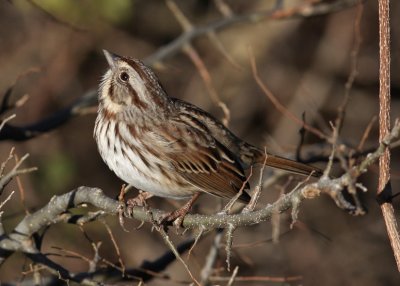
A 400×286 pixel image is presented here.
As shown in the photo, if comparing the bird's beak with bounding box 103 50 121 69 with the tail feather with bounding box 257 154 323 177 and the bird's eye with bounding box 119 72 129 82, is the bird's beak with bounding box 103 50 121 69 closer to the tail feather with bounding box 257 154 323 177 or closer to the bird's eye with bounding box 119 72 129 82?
the bird's eye with bounding box 119 72 129 82

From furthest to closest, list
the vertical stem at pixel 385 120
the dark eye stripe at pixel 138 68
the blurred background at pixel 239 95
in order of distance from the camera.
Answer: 1. the blurred background at pixel 239 95
2. the dark eye stripe at pixel 138 68
3. the vertical stem at pixel 385 120

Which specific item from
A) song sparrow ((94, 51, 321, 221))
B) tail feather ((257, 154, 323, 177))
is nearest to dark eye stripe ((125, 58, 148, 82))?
song sparrow ((94, 51, 321, 221))

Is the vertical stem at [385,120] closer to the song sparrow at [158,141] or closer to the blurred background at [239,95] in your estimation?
the song sparrow at [158,141]

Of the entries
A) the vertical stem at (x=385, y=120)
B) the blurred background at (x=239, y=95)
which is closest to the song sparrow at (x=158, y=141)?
the vertical stem at (x=385, y=120)

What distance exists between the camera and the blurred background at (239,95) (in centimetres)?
782

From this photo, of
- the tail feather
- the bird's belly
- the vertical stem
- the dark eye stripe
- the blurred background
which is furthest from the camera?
the blurred background

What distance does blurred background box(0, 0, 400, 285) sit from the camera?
308 inches

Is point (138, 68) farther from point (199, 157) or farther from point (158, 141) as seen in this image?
point (199, 157)

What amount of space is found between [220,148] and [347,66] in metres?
4.09

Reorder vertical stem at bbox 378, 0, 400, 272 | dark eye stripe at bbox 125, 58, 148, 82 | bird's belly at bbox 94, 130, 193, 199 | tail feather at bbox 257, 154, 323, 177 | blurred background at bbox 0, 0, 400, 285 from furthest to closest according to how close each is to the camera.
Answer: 1. blurred background at bbox 0, 0, 400, 285
2. tail feather at bbox 257, 154, 323, 177
3. dark eye stripe at bbox 125, 58, 148, 82
4. bird's belly at bbox 94, 130, 193, 199
5. vertical stem at bbox 378, 0, 400, 272

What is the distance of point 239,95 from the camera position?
8.40 meters

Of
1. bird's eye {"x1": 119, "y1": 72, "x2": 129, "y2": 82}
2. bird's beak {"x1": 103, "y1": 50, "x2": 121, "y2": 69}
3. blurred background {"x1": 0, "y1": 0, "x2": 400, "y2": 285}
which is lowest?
blurred background {"x1": 0, "y1": 0, "x2": 400, "y2": 285}

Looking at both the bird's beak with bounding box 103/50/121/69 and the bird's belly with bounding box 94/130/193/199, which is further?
the bird's beak with bounding box 103/50/121/69

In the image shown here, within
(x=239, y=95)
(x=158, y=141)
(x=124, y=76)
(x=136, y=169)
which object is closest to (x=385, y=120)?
(x=136, y=169)
